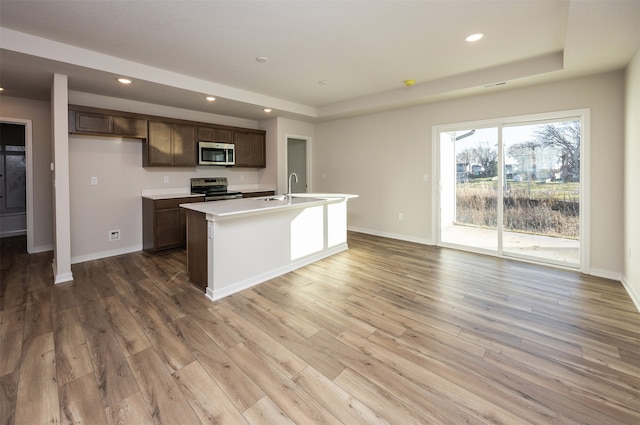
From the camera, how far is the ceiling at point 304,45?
7.93ft

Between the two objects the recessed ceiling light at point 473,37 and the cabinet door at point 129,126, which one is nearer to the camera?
the recessed ceiling light at point 473,37

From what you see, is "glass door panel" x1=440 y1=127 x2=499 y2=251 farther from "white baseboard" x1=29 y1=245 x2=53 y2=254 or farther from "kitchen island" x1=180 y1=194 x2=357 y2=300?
"white baseboard" x1=29 y1=245 x2=53 y2=254

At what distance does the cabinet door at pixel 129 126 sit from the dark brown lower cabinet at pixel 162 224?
3.34 ft

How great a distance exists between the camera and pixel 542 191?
4.05 meters

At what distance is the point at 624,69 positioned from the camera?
331 cm

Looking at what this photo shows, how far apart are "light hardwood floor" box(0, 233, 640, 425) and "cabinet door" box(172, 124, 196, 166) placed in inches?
88.4

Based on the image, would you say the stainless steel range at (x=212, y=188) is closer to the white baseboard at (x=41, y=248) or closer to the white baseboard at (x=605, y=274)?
the white baseboard at (x=41, y=248)

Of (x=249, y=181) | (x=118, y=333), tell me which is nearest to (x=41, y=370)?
(x=118, y=333)

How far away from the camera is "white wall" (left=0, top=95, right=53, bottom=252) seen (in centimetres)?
440

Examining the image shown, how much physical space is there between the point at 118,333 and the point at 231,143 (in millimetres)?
4108

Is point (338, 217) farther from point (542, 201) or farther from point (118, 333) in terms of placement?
point (118, 333)

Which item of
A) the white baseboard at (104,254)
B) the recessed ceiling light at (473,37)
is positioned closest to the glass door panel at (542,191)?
the recessed ceiling light at (473,37)

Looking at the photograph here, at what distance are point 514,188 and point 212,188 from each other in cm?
A: 512

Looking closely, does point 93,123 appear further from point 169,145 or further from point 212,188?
point 212,188
